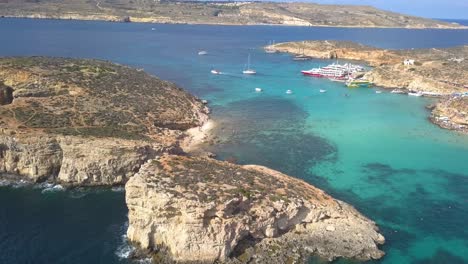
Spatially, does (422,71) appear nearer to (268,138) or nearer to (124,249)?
(268,138)

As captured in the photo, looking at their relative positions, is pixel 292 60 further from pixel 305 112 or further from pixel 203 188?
pixel 203 188

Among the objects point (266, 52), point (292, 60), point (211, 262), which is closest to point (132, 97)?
point (211, 262)

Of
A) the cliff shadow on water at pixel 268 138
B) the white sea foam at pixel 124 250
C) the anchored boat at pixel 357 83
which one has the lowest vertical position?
the anchored boat at pixel 357 83

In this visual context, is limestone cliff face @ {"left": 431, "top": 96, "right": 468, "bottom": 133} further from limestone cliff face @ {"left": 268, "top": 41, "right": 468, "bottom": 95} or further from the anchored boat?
the anchored boat

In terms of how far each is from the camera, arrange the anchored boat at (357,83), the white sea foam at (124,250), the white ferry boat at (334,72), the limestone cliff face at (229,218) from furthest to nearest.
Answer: the white ferry boat at (334,72) < the anchored boat at (357,83) < the white sea foam at (124,250) < the limestone cliff face at (229,218)

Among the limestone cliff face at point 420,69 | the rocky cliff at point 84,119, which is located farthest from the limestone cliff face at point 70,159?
the limestone cliff face at point 420,69

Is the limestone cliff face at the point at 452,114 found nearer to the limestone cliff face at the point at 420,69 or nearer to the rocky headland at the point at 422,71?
the rocky headland at the point at 422,71

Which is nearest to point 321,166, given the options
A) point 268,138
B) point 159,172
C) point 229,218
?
point 268,138
